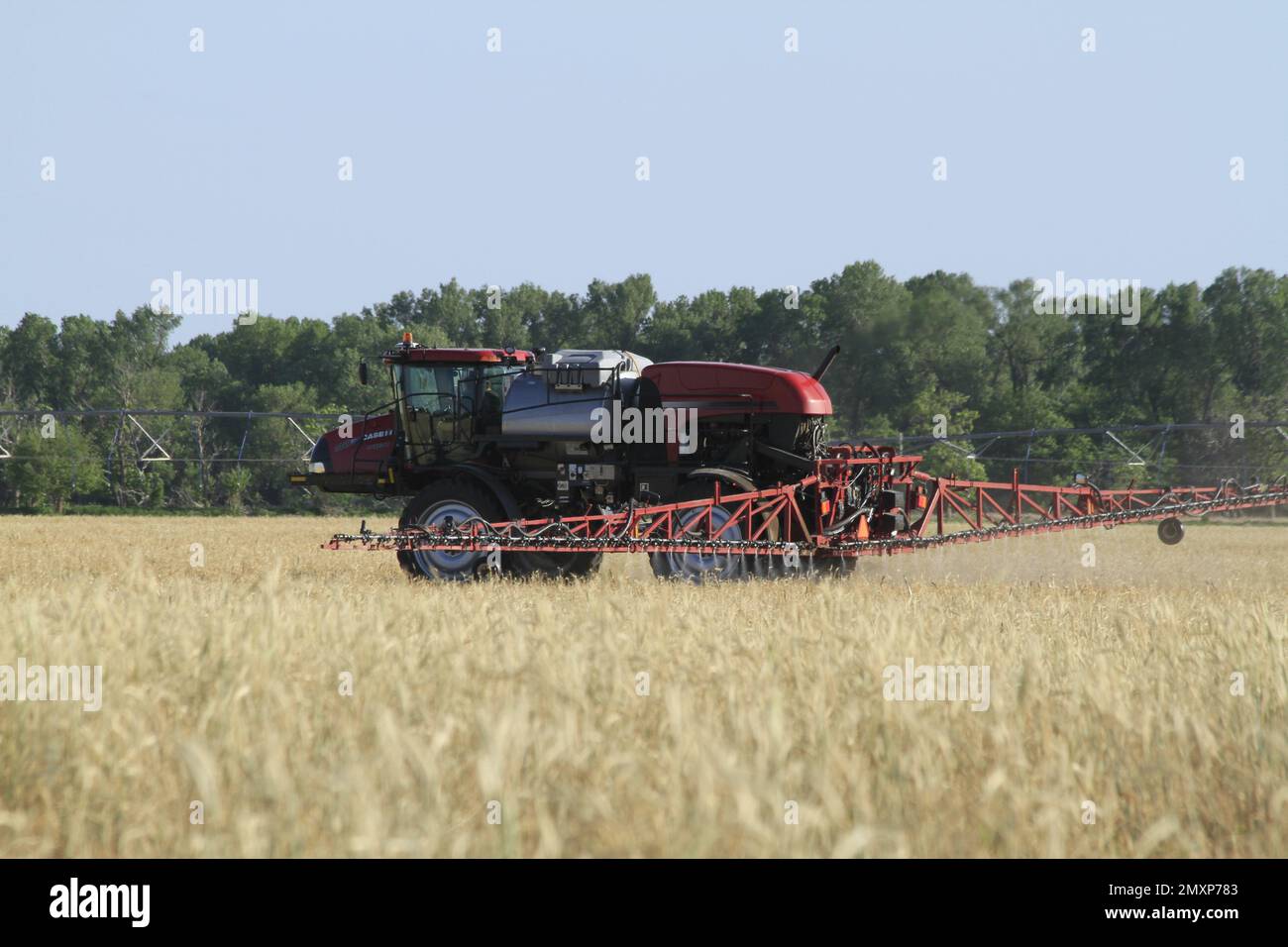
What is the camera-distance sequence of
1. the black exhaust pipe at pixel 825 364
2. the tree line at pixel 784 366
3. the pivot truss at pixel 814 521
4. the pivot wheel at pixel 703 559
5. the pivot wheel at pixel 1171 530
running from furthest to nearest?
the tree line at pixel 784 366 < the pivot wheel at pixel 1171 530 < the black exhaust pipe at pixel 825 364 < the pivot wheel at pixel 703 559 < the pivot truss at pixel 814 521

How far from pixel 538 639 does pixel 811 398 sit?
839 cm

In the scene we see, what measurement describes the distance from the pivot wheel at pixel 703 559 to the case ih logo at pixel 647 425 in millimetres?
594

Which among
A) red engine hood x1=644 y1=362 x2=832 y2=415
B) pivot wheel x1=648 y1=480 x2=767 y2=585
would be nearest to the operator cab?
red engine hood x1=644 y1=362 x2=832 y2=415

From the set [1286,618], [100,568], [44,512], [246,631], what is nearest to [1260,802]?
[246,631]

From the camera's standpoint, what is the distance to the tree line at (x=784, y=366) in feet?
154

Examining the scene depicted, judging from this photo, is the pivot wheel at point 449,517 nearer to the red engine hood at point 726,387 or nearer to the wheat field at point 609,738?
the red engine hood at point 726,387

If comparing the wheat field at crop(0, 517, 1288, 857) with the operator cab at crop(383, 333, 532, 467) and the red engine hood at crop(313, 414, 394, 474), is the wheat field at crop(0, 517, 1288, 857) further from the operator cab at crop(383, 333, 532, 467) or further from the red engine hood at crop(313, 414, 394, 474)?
the red engine hood at crop(313, 414, 394, 474)

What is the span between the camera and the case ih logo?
47.2ft

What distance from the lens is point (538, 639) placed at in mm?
6426

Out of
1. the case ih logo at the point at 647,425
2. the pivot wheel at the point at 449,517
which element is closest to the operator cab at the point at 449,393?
the pivot wheel at the point at 449,517

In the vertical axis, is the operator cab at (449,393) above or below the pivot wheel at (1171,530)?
above

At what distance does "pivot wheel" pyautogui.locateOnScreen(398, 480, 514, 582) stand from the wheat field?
5.88 metres

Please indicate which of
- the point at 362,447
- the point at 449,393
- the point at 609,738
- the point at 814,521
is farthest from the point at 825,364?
the point at 609,738
